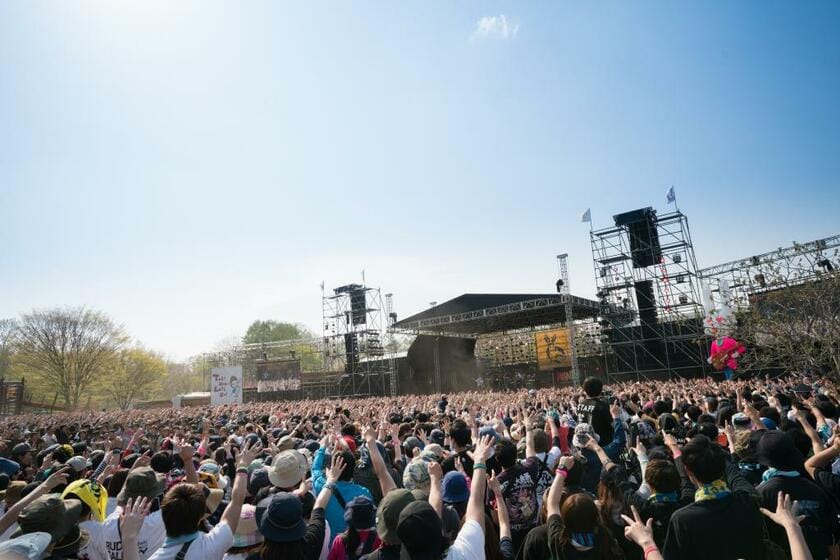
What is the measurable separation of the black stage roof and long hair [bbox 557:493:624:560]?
1959 centimetres

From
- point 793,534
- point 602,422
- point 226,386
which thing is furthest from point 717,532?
point 226,386

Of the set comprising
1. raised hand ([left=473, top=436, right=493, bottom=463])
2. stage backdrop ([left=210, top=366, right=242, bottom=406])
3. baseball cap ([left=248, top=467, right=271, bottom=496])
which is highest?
stage backdrop ([left=210, top=366, right=242, bottom=406])

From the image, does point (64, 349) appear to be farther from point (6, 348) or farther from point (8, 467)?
point (8, 467)

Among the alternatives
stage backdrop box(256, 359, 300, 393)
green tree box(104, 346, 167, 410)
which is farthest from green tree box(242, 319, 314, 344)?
stage backdrop box(256, 359, 300, 393)

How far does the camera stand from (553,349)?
1078 inches

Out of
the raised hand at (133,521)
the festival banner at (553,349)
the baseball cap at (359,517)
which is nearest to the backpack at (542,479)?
the baseball cap at (359,517)

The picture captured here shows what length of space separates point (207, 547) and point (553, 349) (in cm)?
2685

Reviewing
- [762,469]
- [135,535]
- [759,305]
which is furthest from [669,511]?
[759,305]

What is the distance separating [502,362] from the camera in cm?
3112

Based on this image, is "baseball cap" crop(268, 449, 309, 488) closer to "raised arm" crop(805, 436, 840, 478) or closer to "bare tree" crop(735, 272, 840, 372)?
"raised arm" crop(805, 436, 840, 478)

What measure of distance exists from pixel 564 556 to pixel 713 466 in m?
0.92

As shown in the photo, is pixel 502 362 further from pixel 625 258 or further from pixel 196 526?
pixel 196 526

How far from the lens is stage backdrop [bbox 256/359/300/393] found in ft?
103

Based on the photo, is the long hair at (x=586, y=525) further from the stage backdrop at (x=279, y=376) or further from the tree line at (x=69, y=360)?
the tree line at (x=69, y=360)
